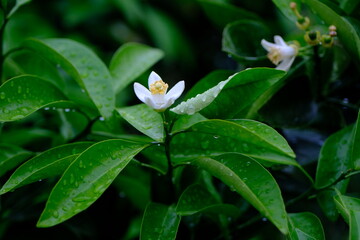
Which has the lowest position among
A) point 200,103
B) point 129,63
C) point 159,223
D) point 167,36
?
point 167,36

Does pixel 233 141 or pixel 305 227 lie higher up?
pixel 233 141

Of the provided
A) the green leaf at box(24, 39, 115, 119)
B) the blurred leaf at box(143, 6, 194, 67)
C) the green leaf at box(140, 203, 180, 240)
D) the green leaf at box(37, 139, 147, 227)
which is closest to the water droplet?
the green leaf at box(37, 139, 147, 227)

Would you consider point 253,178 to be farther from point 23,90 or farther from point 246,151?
point 23,90

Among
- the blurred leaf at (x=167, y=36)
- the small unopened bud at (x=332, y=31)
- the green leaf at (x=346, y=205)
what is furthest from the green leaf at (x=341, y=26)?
the blurred leaf at (x=167, y=36)

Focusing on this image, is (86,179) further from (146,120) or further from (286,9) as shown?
(286,9)

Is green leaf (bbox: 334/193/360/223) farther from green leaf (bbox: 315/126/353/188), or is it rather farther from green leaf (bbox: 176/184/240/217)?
green leaf (bbox: 176/184/240/217)

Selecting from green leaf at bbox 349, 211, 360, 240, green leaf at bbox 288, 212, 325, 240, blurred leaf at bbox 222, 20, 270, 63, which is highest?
blurred leaf at bbox 222, 20, 270, 63

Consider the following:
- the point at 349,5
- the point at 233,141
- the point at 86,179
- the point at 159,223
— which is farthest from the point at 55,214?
the point at 349,5
